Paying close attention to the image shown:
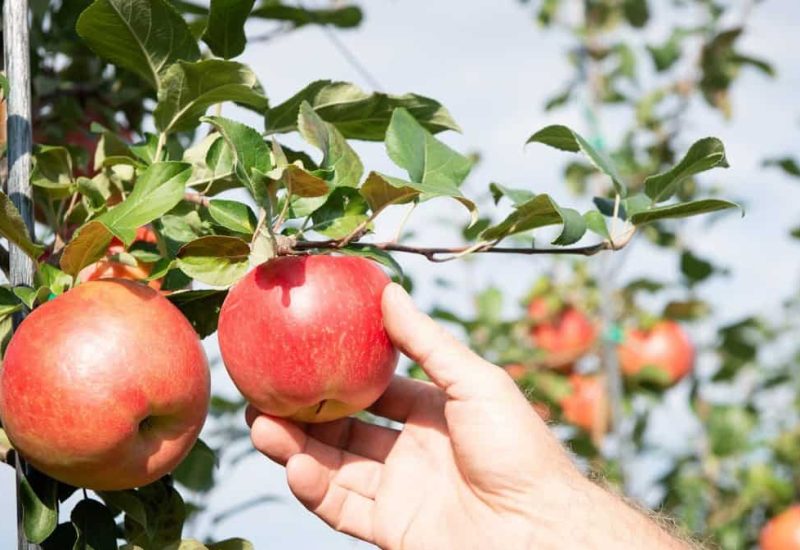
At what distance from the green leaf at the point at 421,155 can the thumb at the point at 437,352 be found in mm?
102

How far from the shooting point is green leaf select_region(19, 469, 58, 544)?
0.87 metres

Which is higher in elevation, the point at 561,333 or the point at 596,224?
the point at 596,224

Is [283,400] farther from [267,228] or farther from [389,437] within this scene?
[389,437]

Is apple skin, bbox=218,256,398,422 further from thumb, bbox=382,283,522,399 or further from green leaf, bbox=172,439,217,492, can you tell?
green leaf, bbox=172,439,217,492

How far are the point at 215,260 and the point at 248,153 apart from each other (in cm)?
11

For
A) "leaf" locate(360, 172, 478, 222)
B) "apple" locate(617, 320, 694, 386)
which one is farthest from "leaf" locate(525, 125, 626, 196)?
"apple" locate(617, 320, 694, 386)

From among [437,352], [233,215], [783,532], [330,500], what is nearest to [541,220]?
[437,352]

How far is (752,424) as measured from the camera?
3271mm

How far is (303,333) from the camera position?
0.90 m

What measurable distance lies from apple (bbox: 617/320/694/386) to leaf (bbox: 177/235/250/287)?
2.22m

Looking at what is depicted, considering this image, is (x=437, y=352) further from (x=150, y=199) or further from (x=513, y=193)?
(x=150, y=199)

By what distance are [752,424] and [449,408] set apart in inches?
95.6

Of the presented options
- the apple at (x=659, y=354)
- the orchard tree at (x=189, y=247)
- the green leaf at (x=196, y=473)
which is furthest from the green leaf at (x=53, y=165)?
the apple at (x=659, y=354)

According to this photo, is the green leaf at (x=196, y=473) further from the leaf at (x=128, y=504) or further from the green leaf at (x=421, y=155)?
the green leaf at (x=421, y=155)
